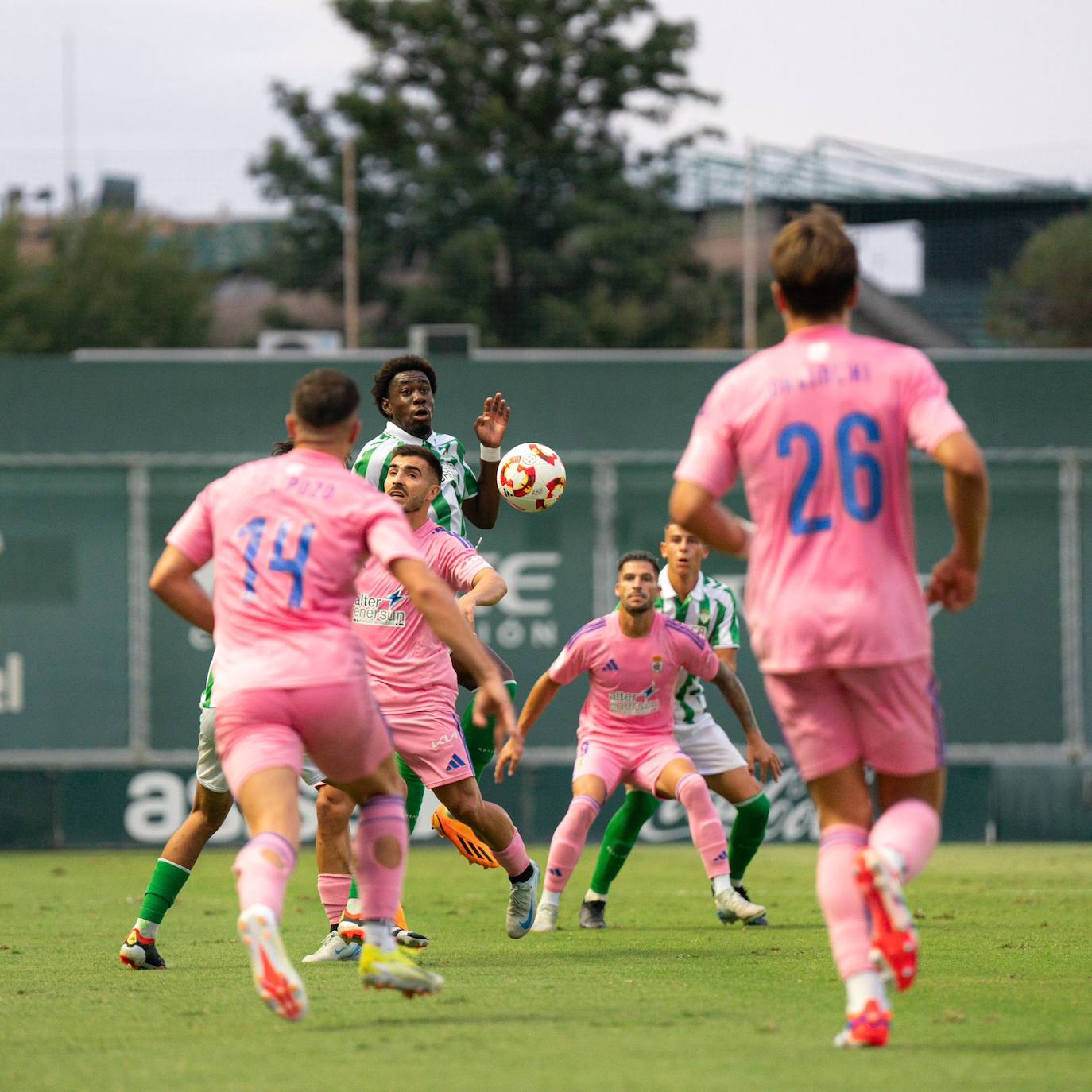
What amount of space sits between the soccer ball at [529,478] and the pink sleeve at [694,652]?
36.6 inches

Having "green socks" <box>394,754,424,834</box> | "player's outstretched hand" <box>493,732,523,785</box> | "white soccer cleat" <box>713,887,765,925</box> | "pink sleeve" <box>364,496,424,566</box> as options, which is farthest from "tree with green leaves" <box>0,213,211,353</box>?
"pink sleeve" <box>364,496,424,566</box>

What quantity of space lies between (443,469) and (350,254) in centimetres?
2094

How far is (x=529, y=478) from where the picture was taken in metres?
8.48

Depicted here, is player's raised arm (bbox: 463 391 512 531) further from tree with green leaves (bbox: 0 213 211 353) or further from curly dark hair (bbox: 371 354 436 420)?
tree with green leaves (bbox: 0 213 211 353)

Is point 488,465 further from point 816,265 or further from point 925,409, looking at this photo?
point 925,409

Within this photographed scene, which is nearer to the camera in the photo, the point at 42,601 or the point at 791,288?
the point at 791,288

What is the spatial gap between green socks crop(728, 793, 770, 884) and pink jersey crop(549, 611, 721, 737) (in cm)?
73

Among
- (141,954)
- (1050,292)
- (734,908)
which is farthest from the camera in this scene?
(1050,292)

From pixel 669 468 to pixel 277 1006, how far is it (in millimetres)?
11274

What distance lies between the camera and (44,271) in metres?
33.8

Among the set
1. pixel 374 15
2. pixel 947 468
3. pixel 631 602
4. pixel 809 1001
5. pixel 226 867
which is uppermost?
pixel 374 15

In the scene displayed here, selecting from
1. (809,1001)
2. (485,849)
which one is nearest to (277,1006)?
(809,1001)

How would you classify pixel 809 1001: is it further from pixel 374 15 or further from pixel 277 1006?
pixel 374 15

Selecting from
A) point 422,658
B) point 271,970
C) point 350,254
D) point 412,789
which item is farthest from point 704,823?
point 350,254
